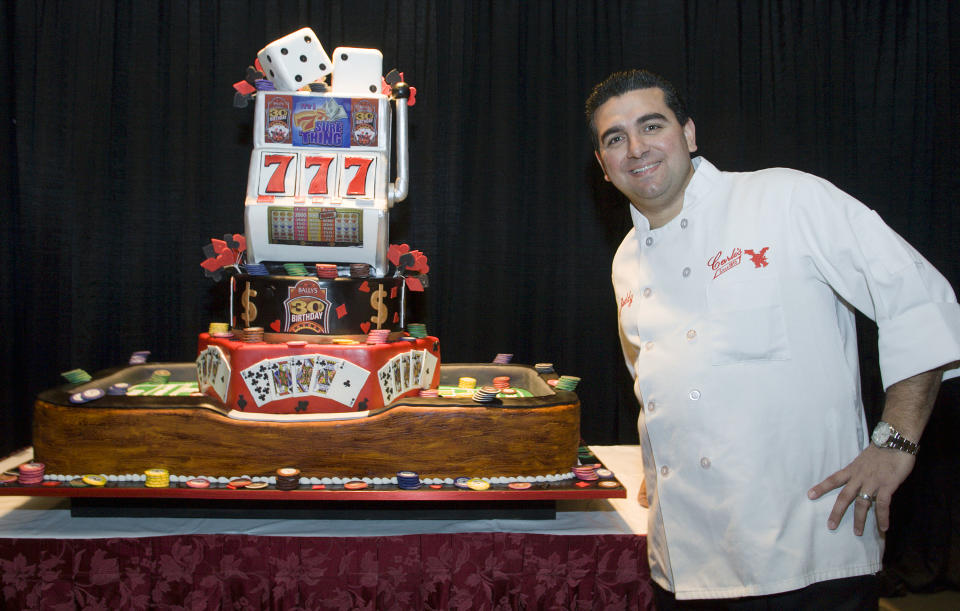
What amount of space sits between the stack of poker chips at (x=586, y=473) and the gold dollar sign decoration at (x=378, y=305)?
969mm

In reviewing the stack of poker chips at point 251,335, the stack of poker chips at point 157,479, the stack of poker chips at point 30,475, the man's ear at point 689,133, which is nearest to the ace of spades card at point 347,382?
the stack of poker chips at point 251,335

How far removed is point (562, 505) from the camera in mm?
2443

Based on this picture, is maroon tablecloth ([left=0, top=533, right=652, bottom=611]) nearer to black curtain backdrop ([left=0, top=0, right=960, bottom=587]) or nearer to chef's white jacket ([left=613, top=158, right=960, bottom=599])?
chef's white jacket ([left=613, top=158, right=960, bottom=599])

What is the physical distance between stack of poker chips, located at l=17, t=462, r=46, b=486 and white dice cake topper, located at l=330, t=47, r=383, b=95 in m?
1.83

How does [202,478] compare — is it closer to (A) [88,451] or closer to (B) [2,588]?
(A) [88,451]

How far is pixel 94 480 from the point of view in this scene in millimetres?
2148

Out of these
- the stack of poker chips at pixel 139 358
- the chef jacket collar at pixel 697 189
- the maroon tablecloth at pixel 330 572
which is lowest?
the maroon tablecloth at pixel 330 572

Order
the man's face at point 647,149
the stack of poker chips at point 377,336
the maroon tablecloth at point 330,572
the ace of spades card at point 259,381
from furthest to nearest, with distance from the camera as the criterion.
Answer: the stack of poker chips at point 377,336 < the ace of spades card at point 259,381 < the maroon tablecloth at point 330,572 < the man's face at point 647,149

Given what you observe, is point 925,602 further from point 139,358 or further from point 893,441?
point 139,358

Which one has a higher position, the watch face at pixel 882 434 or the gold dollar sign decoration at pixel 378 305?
the gold dollar sign decoration at pixel 378 305

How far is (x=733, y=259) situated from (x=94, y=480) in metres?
2.19

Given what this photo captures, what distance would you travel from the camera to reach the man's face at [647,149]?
60.1 inches

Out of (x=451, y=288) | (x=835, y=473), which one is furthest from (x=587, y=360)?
(x=835, y=473)

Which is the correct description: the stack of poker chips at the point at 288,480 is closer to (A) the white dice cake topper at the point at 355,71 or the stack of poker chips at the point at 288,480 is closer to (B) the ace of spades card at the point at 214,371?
(B) the ace of spades card at the point at 214,371
